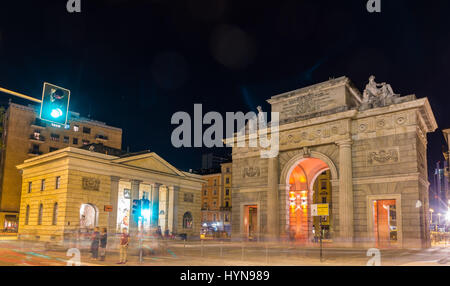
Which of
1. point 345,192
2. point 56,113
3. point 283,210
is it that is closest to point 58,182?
point 283,210

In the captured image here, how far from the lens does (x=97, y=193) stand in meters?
46.2

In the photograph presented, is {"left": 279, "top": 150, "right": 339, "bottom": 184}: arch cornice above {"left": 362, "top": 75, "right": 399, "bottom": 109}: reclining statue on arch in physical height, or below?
below

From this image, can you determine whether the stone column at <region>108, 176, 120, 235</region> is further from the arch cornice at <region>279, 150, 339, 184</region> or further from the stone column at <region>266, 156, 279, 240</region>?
the arch cornice at <region>279, 150, 339, 184</region>

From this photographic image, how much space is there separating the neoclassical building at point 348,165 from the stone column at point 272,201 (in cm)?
10

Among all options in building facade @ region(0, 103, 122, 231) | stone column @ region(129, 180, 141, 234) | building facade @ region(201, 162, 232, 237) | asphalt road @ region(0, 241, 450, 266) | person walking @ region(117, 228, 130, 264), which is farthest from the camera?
building facade @ region(201, 162, 232, 237)

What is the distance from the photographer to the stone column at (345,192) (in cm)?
3447

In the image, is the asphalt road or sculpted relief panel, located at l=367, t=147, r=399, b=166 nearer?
the asphalt road

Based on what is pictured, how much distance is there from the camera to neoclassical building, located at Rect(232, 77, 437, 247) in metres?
32.8

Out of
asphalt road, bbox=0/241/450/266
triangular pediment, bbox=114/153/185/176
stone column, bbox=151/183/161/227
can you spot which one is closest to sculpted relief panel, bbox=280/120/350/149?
asphalt road, bbox=0/241/450/266

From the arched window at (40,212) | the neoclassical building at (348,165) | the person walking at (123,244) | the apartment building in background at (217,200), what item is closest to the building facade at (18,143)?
the arched window at (40,212)

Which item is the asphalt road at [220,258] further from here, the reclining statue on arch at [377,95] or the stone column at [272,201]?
the reclining statue on arch at [377,95]
